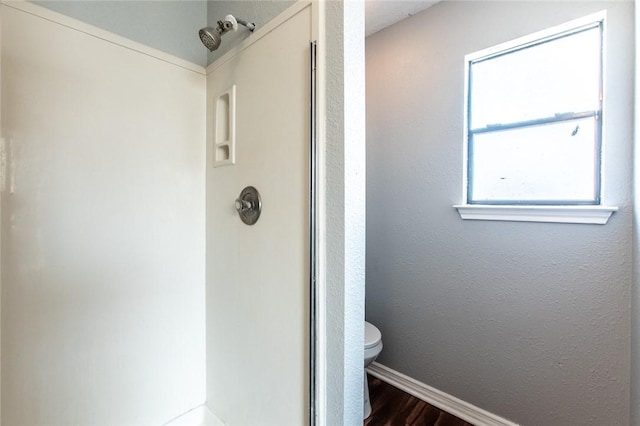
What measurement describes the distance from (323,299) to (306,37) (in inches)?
34.2

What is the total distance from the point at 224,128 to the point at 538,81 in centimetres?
152

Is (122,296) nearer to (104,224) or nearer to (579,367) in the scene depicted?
(104,224)

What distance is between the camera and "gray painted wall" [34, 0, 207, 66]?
1.02 meters

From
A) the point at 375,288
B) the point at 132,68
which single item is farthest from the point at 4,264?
the point at 375,288

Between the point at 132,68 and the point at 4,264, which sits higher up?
the point at 132,68

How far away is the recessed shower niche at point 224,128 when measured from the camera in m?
1.16

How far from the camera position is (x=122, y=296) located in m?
1.12

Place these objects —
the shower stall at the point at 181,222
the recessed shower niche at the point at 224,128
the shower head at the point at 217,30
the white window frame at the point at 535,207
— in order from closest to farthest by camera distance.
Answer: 1. the shower stall at the point at 181,222
2. the shower head at the point at 217,30
3. the white window frame at the point at 535,207
4. the recessed shower niche at the point at 224,128

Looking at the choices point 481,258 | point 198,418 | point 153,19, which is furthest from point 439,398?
point 153,19

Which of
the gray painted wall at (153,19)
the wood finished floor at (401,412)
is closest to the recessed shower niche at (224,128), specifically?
the gray painted wall at (153,19)

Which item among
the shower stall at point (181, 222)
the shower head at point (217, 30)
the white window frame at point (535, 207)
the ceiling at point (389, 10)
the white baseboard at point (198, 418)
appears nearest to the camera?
the shower stall at point (181, 222)

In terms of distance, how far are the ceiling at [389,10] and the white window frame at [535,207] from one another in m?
0.44

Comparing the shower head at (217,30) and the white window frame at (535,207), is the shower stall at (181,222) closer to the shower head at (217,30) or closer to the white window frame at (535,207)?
the shower head at (217,30)

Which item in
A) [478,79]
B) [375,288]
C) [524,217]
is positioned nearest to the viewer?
[524,217]
